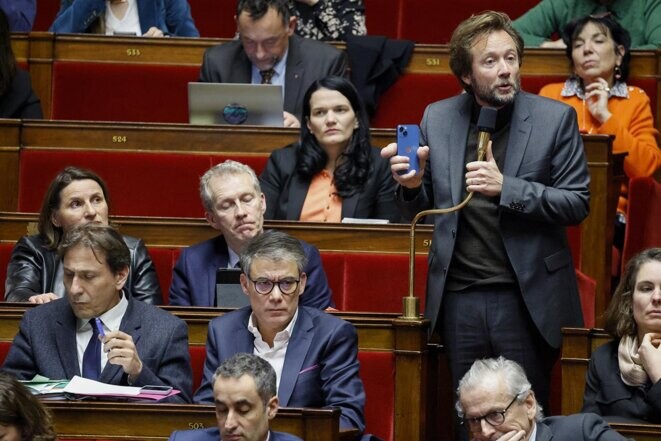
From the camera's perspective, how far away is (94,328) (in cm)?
220

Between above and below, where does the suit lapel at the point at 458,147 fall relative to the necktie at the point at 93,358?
above

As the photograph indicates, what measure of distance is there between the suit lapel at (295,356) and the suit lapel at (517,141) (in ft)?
1.21

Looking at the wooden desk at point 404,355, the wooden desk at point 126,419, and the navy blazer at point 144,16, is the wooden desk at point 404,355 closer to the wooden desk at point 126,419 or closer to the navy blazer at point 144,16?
the wooden desk at point 126,419

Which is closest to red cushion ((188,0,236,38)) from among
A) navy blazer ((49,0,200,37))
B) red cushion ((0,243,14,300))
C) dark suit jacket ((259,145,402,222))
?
navy blazer ((49,0,200,37))

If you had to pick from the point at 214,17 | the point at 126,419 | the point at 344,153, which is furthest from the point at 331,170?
the point at 214,17

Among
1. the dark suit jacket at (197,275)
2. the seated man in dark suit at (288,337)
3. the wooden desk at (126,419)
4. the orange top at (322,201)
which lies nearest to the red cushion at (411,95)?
the orange top at (322,201)

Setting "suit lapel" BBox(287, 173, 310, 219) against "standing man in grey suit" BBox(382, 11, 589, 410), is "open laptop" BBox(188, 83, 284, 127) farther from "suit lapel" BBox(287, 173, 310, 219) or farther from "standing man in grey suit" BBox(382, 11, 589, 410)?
"standing man in grey suit" BBox(382, 11, 589, 410)

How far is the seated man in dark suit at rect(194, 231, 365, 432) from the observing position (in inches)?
82.6

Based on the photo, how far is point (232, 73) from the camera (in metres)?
3.21

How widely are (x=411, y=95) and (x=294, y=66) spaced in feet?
1.10

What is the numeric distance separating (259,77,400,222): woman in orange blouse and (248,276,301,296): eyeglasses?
61cm

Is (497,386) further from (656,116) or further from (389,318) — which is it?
(656,116)

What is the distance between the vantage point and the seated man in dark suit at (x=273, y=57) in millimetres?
3139

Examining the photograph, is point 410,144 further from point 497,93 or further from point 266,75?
point 266,75
